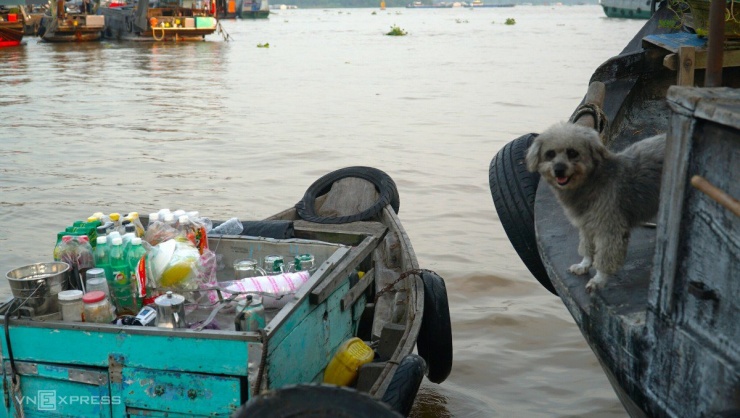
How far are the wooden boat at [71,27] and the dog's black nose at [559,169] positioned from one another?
39108 millimetres

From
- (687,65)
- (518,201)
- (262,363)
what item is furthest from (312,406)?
(687,65)

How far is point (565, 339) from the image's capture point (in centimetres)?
628

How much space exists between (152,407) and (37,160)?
32.8 ft

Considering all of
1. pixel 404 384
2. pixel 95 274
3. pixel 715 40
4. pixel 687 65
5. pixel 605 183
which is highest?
pixel 715 40

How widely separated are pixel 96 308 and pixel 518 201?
2.99 metres

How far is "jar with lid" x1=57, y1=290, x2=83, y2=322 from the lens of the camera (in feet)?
11.2

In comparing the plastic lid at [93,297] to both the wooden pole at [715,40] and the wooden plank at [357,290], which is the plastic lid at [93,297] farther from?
the wooden pole at [715,40]

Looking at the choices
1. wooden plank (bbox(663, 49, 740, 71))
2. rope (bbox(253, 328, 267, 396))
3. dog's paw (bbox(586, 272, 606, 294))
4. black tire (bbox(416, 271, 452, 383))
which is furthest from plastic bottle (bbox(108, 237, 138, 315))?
wooden plank (bbox(663, 49, 740, 71))

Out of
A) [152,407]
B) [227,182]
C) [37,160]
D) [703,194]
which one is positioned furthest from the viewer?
[37,160]

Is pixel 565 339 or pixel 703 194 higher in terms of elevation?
pixel 703 194

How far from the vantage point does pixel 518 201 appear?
540 cm

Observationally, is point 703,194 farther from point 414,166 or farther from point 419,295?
point 414,166

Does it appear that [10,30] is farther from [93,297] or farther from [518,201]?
[93,297]

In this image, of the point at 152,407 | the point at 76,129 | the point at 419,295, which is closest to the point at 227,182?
the point at 76,129
